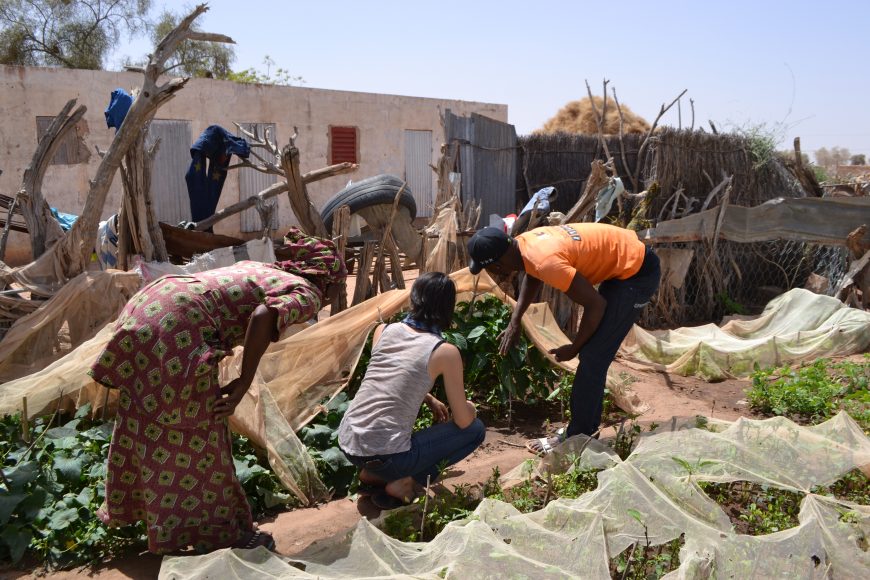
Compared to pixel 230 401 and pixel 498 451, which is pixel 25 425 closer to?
pixel 230 401

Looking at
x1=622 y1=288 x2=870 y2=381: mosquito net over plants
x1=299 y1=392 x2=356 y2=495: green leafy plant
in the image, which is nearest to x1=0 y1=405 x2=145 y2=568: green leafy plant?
x1=299 y1=392 x2=356 y2=495: green leafy plant

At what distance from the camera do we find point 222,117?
45.2 ft

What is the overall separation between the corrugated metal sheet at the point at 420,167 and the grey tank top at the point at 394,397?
12957 millimetres

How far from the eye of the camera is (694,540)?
112 inches

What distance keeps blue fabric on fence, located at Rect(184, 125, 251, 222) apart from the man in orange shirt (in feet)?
15.2

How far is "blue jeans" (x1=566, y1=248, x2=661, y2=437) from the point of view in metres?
4.03

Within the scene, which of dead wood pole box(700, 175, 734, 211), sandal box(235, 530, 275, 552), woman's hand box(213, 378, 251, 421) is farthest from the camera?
dead wood pole box(700, 175, 734, 211)

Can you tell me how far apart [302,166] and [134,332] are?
12227 mm

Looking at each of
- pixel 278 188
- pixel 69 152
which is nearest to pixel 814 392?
pixel 278 188

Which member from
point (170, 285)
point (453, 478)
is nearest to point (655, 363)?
point (453, 478)

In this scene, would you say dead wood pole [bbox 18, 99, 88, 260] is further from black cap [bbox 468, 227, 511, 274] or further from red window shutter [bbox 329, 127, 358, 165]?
red window shutter [bbox 329, 127, 358, 165]

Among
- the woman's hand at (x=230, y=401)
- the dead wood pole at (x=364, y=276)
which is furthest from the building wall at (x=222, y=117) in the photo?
the woman's hand at (x=230, y=401)

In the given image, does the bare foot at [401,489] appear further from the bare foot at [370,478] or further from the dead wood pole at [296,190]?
the dead wood pole at [296,190]

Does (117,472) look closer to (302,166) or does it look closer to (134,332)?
(134,332)
